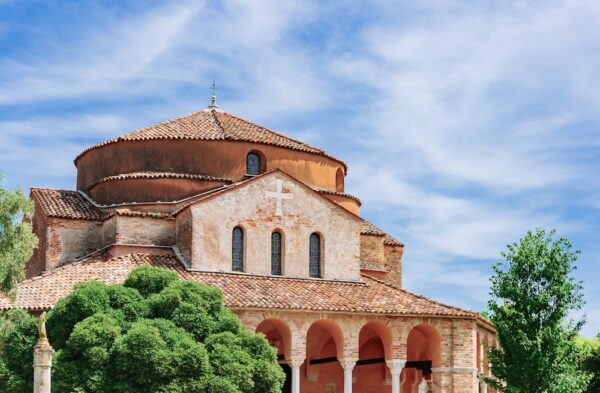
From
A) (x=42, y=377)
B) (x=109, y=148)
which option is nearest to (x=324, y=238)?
(x=109, y=148)

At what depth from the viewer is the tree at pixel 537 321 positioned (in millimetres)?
24141

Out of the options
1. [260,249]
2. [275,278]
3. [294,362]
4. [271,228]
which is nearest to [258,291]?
[275,278]

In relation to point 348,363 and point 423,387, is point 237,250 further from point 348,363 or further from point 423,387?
point 423,387

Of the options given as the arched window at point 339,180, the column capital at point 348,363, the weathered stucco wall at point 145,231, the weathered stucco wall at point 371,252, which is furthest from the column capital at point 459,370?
the weathered stucco wall at point 145,231

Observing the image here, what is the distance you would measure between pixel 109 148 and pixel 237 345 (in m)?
11.5

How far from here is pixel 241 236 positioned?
28.2 metres

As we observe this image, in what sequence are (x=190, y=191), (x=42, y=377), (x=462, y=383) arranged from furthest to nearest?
1. (x=190, y=191)
2. (x=462, y=383)
3. (x=42, y=377)

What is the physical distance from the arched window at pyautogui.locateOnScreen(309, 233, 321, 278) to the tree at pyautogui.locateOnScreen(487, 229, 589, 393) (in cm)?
611

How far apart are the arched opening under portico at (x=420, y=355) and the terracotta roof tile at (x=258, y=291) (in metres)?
0.94

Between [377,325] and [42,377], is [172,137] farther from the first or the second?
[42,377]

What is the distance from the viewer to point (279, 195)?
2869 cm

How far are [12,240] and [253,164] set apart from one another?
11046 millimetres

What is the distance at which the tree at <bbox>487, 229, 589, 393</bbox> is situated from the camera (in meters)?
24.1

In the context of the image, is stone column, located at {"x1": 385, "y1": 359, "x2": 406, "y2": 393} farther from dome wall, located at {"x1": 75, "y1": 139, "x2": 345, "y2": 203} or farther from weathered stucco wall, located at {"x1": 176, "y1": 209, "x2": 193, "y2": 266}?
dome wall, located at {"x1": 75, "y1": 139, "x2": 345, "y2": 203}
